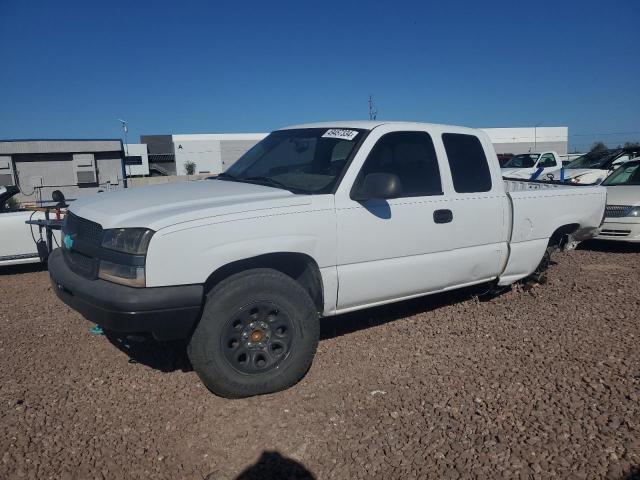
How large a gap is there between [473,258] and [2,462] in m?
3.80

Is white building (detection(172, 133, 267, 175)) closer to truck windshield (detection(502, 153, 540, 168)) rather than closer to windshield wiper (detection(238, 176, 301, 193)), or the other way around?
truck windshield (detection(502, 153, 540, 168))

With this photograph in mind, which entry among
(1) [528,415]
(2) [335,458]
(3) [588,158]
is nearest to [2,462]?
(2) [335,458]

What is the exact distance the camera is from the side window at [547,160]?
1904cm

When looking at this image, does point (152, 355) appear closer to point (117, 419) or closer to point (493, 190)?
point (117, 419)

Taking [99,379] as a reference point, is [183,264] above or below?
above

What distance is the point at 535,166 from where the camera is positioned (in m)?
18.6

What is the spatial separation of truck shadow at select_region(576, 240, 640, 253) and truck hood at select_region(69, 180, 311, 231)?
7.02m

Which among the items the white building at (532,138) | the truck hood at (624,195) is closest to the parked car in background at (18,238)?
the truck hood at (624,195)

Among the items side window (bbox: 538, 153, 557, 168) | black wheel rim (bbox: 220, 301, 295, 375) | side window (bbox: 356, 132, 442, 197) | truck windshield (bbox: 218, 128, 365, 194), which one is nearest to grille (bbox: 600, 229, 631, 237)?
side window (bbox: 356, 132, 442, 197)

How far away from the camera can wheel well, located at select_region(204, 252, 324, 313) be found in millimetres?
3441

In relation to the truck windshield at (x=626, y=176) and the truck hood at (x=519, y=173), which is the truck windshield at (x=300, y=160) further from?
the truck hood at (x=519, y=173)

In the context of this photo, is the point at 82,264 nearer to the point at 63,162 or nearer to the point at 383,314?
the point at 383,314

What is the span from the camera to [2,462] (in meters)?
2.83

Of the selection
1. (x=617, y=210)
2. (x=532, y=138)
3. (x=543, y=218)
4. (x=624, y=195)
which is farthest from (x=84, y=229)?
(x=532, y=138)
